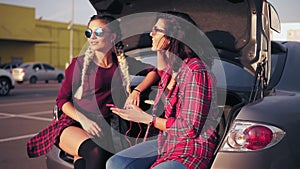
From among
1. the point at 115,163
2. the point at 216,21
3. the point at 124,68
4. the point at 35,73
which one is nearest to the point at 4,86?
the point at 35,73

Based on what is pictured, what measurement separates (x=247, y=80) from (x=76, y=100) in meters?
1.28

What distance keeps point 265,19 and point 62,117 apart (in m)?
1.66

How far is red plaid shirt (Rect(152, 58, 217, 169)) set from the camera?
2.48 m

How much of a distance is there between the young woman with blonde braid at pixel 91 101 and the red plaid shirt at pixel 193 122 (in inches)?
27.0

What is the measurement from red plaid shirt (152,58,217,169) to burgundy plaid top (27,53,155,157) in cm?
85

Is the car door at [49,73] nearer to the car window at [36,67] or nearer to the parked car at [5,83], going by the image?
the car window at [36,67]

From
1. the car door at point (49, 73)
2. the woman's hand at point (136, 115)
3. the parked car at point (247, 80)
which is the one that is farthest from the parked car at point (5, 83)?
the woman's hand at point (136, 115)

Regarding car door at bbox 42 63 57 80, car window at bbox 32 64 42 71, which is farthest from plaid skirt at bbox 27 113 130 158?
car door at bbox 42 63 57 80

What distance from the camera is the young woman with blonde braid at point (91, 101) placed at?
3111 millimetres

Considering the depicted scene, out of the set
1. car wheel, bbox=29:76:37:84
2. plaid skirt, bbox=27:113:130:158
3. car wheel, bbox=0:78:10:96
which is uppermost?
plaid skirt, bbox=27:113:130:158

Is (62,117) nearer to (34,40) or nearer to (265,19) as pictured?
(265,19)

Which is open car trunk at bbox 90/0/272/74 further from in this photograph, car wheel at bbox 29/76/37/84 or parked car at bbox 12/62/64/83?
car wheel at bbox 29/76/37/84

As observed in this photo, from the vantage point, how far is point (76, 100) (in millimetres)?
3248

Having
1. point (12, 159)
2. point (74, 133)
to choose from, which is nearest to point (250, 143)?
point (74, 133)
